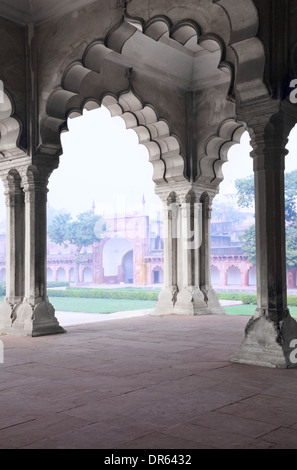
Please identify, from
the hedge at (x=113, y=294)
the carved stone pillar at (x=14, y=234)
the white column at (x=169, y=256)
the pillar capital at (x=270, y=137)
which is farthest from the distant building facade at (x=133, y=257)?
the pillar capital at (x=270, y=137)

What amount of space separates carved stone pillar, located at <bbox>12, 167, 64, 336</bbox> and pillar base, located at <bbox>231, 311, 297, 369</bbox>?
377 cm

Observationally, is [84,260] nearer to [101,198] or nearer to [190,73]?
[101,198]

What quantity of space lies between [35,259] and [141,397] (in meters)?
4.73

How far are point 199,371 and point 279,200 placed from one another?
212 cm

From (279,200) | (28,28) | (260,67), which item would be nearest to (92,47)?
(28,28)

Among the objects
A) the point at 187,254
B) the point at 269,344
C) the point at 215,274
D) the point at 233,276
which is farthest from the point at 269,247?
the point at 215,274

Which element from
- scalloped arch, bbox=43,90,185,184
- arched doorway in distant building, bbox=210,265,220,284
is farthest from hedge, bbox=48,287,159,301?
scalloped arch, bbox=43,90,185,184

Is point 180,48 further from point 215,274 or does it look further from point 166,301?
point 215,274

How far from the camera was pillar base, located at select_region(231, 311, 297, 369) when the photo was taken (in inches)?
219

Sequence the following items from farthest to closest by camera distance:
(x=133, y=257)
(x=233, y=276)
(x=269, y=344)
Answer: (x=133, y=257) < (x=233, y=276) < (x=269, y=344)

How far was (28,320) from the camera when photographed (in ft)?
27.5

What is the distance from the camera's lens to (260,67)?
5.78 metres

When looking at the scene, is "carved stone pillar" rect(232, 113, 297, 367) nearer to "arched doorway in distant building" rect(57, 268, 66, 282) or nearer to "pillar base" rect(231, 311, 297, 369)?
"pillar base" rect(231, 311, 297, 369)

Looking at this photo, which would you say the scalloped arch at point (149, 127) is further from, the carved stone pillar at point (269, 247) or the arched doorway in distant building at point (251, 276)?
the arched doorway in distant building at point (251, 276)
